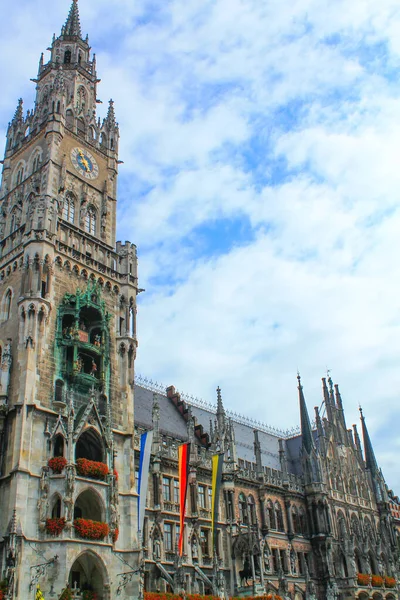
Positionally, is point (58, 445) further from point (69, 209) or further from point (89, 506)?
point (69, 209)

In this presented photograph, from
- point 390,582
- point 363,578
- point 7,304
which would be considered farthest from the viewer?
point 390,582

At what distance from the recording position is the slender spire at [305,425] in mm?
64312

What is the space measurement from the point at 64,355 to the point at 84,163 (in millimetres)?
17784

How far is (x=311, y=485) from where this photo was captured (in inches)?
2416

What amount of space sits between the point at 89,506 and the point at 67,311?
40.0 feet

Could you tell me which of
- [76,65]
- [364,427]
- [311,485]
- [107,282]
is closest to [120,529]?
[107,282]

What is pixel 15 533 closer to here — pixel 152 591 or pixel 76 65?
pixel 152 591

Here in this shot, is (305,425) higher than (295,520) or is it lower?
higher

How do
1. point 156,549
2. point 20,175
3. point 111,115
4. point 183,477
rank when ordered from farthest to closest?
point 111,115 → point 20,175 → point 183,477 → point 156,549

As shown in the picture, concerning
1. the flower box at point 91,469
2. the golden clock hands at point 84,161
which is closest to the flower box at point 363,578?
the flower box at point 91,469

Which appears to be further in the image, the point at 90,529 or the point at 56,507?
the point at 56,507

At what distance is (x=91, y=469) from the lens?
36.0 metres

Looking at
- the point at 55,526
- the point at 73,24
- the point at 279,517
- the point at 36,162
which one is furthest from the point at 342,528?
the point at 73,24

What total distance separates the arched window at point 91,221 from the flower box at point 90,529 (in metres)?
21.8
